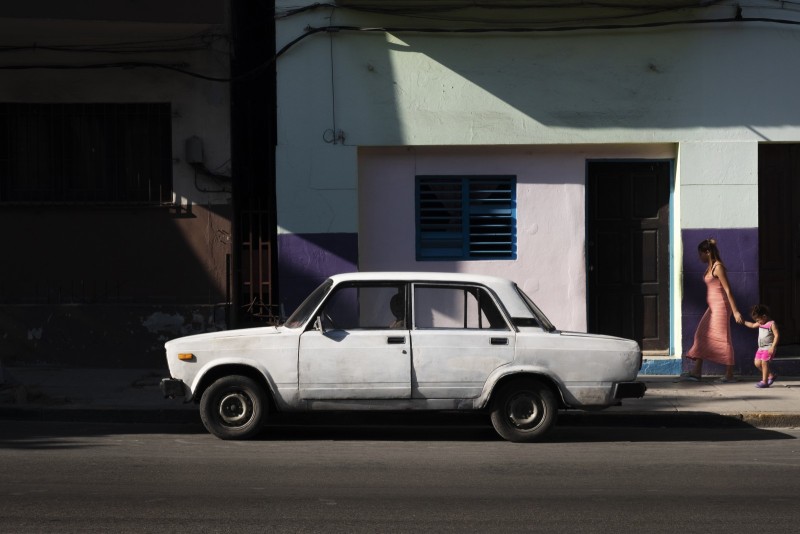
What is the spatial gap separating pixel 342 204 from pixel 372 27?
2174 mm

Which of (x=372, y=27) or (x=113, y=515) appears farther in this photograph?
(x=372, y=27)

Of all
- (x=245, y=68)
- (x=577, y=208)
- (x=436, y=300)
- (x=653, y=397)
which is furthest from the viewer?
(x=245, y=68)

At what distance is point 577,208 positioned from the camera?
13.5 meters

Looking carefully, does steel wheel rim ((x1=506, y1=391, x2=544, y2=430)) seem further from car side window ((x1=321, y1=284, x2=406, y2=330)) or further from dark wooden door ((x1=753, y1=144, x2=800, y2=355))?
dark wooden door ((x1=753, y1=144, x2=800, y2=355))

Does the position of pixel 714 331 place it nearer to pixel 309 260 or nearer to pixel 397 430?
pixel 397 430

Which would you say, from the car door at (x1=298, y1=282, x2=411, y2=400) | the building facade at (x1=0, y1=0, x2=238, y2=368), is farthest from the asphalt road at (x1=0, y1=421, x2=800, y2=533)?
the building facade at (x1=0, y1=0, x2=238, y2=368)

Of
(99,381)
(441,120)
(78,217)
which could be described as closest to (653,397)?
(441,120)

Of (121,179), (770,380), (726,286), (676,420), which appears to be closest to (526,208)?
(726,286)

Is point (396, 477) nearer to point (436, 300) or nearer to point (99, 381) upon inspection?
point (436, 300)

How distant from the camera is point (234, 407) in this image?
9.49m

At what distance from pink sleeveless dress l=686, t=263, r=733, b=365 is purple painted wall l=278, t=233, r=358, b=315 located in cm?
418

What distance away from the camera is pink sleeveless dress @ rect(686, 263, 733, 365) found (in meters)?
12.7

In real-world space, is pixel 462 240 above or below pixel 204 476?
above

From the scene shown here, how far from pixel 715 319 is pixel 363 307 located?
16.7ft
